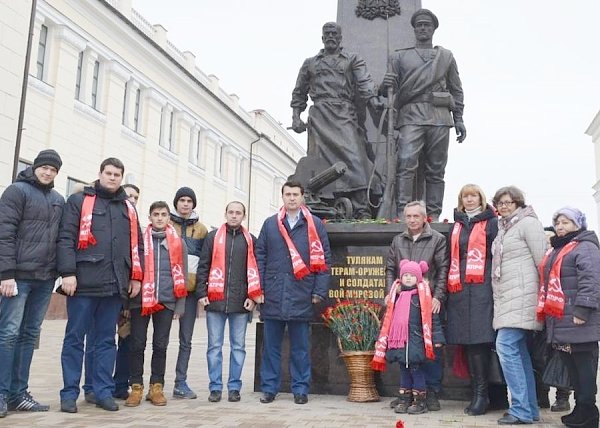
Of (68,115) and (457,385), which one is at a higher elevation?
(68,115)

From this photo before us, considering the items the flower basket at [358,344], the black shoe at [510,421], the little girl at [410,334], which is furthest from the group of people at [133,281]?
the black shoe at [510,421]

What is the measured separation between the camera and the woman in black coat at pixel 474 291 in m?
5.32

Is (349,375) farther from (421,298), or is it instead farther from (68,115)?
(68,115)

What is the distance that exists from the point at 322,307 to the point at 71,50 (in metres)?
17.3

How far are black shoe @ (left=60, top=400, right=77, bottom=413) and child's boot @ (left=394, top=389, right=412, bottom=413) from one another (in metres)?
2.60

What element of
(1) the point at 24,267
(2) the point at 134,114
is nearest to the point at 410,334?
(1) the point at 24,267

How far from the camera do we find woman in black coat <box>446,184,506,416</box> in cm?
532

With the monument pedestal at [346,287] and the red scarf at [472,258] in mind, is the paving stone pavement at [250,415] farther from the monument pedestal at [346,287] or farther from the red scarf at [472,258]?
the red scarf at [472,258]

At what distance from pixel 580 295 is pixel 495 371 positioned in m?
1.22

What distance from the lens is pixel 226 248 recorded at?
605cm

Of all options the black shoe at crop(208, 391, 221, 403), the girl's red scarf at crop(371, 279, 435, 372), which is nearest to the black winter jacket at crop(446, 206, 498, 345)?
the girl's red scarf at crop(371, 279, 435, 372)

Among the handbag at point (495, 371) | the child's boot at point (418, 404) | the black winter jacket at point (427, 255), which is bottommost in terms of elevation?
the child's boot at point (418, 404)

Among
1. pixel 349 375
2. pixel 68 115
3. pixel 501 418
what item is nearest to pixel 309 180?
pixel 349 375

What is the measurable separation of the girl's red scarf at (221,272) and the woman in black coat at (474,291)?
1.75 metres
